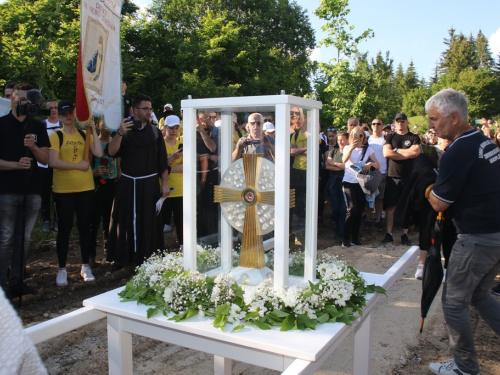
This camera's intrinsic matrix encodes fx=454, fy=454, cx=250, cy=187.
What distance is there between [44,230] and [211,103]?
5839mm

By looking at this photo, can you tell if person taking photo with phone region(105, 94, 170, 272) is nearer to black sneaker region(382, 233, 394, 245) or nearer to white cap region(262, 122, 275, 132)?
white cap region(262, 122, 275, 132)

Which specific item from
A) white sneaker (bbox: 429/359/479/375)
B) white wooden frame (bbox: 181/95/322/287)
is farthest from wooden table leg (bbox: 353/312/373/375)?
white sneaker (bbox: 429/359/479/375)

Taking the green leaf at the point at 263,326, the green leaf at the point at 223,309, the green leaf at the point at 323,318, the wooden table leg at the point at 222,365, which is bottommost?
the wooden table leg at the point at 222,365

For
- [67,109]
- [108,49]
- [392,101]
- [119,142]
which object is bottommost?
[119,142]

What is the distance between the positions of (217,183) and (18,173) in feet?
9.02

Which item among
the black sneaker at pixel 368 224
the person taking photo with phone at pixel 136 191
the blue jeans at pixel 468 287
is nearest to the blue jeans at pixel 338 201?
the black sneaker at pixel 368 224

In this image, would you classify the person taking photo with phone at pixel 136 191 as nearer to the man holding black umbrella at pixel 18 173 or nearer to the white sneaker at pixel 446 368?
the man holding black umbrella at pixel 18 173

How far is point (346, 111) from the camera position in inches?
715

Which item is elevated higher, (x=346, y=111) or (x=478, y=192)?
(x=346, y=111)

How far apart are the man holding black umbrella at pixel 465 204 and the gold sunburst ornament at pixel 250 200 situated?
117cm

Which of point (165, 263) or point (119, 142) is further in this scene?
point (119, 142)

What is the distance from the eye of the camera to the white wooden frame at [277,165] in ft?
6.66

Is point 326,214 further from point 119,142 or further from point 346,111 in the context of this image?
point 346,111

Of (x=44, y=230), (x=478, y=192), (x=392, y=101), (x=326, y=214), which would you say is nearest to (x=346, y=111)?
(x=326, y=214)
